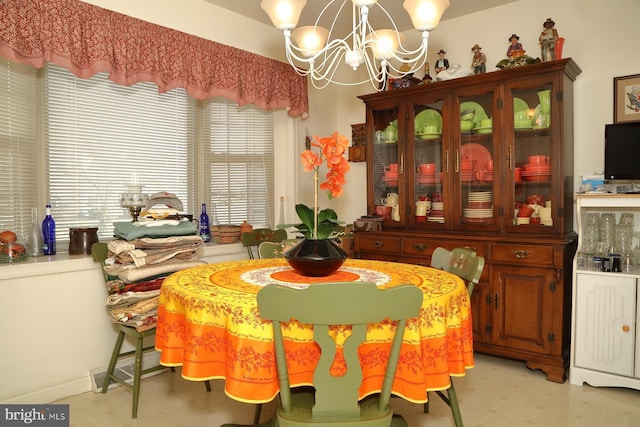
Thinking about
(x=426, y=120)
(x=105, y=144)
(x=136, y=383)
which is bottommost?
(x=136, y=383)

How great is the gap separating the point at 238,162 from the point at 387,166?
1.25 m

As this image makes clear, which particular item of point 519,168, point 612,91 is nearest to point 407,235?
point 519,168

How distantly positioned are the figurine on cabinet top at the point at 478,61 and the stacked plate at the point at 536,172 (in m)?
0.79

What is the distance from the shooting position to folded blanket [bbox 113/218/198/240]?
2.55m

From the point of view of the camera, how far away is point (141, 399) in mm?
2475

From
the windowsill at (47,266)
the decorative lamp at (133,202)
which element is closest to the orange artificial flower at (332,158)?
the decorative lamp at (133,202)

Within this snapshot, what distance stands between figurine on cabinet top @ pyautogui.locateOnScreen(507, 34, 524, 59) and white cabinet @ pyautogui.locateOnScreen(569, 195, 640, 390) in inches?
42.2

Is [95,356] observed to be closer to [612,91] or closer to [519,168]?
[519,168]

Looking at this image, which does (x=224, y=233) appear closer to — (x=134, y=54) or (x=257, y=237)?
(x=257, y=237)

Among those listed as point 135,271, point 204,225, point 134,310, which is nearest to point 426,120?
point 204,225

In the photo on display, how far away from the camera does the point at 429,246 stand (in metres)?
3.16

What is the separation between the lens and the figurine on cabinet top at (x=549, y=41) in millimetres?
2877

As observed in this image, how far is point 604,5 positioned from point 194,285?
319 cm

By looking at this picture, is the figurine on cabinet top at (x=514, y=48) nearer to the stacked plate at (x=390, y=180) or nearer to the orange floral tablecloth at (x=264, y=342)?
the stacked plate at (x=390, y=180)
